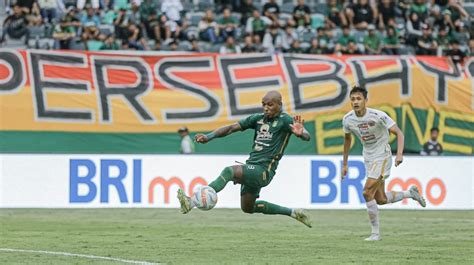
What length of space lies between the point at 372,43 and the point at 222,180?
16.6 meters

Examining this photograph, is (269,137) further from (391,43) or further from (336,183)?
(391,43)

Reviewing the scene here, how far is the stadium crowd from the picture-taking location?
28.7 metres

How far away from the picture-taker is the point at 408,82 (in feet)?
95.0

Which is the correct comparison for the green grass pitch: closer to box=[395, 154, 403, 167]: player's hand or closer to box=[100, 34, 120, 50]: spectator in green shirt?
box=[395, 154, 403, 167]: player's hand

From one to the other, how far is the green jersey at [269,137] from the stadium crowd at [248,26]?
14201mm

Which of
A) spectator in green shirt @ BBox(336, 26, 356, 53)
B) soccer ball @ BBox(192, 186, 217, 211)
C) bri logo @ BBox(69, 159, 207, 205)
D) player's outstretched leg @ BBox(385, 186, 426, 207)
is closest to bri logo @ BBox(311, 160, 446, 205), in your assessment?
bri logo @ BBox(69, 159, 207, 205)

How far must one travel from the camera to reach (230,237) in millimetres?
16453

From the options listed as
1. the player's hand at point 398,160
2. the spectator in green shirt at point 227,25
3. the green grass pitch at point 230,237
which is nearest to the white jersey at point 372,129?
the player's hand at point 398,160

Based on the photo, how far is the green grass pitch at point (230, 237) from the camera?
520 inches

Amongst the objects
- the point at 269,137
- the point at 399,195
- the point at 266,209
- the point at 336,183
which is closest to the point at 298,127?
the point at 269,137

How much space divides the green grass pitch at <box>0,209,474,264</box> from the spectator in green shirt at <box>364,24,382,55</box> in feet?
25.4

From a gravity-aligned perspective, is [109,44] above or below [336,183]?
above

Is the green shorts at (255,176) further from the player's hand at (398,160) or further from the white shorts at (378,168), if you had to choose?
the white shorts at (378,168)

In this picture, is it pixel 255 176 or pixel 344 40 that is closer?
pixel 255 176
